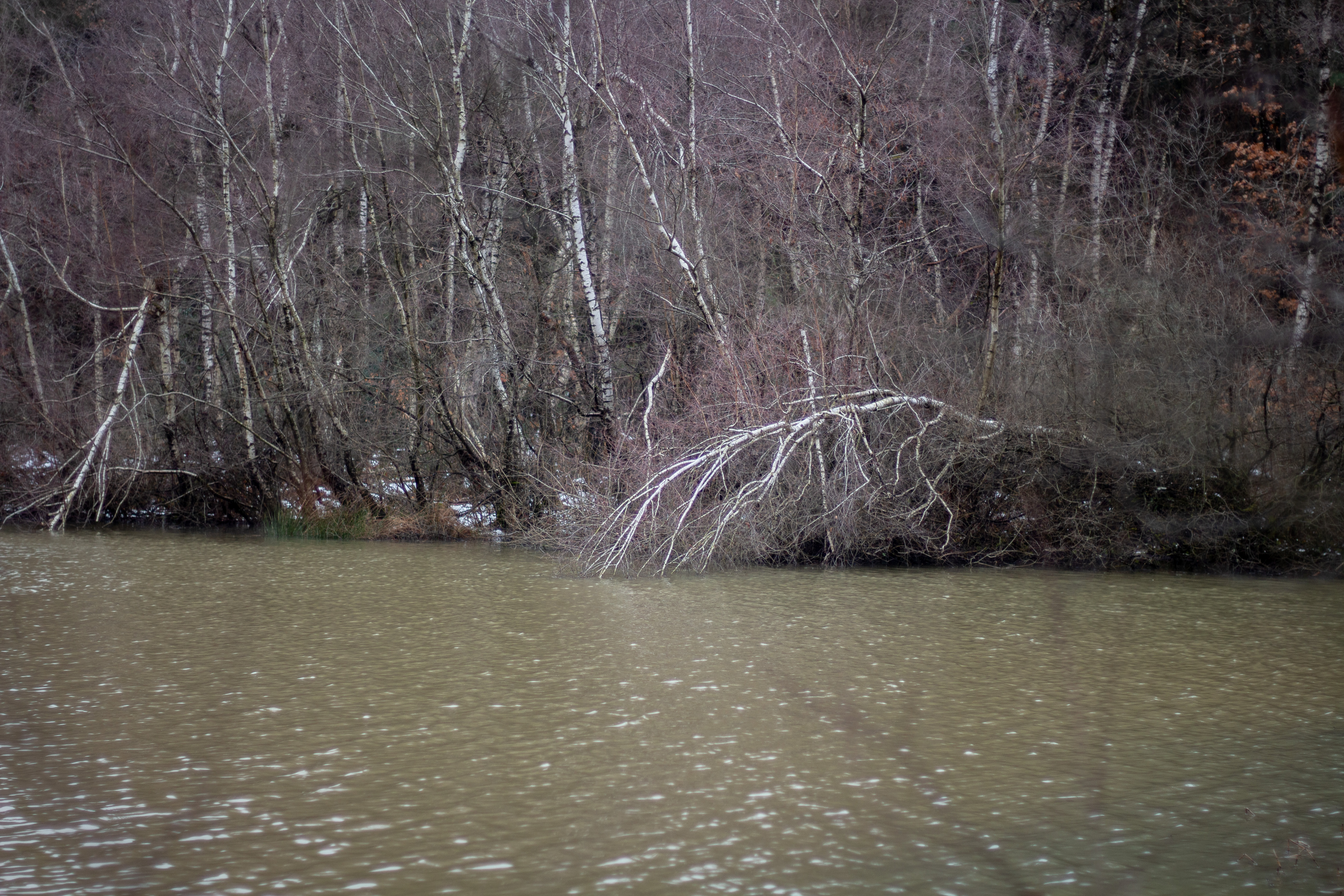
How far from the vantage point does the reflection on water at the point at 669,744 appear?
4.66 m

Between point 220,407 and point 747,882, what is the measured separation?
15.8m

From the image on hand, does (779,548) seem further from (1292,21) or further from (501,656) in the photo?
(1292,21)

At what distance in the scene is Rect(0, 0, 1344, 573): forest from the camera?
13602mm

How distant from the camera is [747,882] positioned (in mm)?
4465

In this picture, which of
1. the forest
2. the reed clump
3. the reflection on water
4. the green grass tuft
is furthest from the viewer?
the green grass tuft

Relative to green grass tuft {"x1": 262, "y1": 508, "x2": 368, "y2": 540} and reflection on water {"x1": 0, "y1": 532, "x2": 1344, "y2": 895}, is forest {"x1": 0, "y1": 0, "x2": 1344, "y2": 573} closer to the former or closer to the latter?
green grass tuft {"x1": 262, "y1": 508, "x2": 368, "y2": 540}

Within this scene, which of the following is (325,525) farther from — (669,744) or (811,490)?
(669,744)

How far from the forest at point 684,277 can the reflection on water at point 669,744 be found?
2456 mm

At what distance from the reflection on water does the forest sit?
2456mm

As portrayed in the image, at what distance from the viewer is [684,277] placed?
52.6 ft

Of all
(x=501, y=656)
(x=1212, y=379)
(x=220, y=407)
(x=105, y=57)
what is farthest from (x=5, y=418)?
(x=1212, y=379)

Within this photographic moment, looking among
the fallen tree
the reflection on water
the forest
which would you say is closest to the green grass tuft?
the forest

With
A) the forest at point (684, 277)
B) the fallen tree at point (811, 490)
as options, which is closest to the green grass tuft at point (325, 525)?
the forest at point (684, 277)

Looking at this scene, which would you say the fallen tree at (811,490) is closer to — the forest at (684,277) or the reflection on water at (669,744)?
the forest at (684,277)
